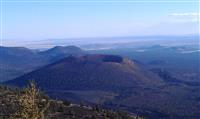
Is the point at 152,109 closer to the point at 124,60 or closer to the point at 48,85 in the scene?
the point at 48,85

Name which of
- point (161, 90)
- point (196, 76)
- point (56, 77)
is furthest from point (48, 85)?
point (196, 76)

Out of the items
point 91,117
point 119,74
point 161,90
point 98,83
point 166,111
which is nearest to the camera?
point 91,117

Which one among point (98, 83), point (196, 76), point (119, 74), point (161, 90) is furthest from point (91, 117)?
point (196, 76)

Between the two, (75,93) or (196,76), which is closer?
(75,93)

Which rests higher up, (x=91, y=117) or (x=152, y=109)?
(x=91, y=117)

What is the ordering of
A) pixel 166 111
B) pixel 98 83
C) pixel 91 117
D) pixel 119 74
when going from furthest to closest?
pixel 119 74 → pixel 98 83 → pixel 166 111 → pixel 91 117

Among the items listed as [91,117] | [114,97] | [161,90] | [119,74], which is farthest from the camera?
[119,74]

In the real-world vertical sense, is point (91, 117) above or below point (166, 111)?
above

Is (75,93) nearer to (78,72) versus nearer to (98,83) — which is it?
(98,83)

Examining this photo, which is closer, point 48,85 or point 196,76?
point 48,85
